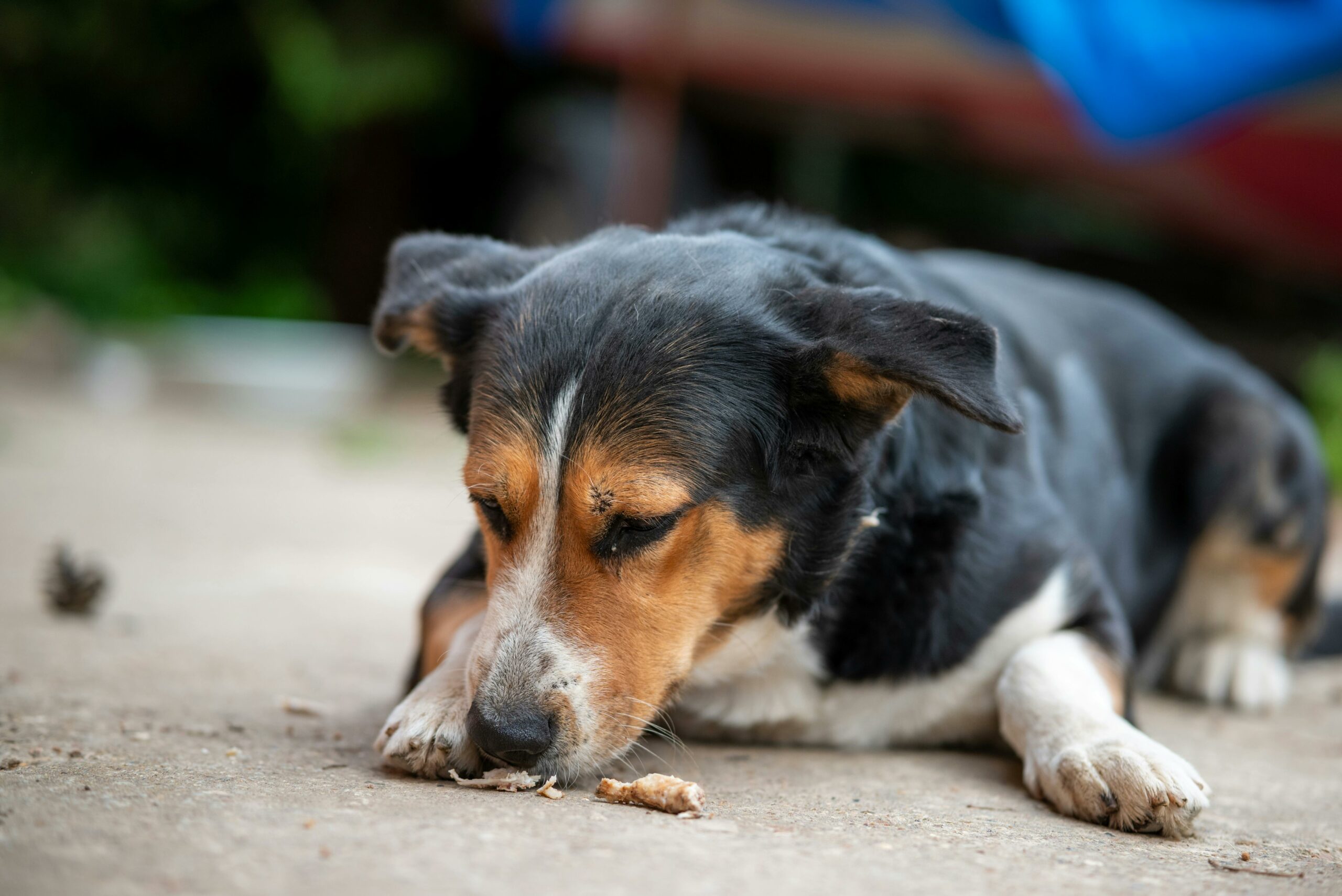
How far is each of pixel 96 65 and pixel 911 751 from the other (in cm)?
1262

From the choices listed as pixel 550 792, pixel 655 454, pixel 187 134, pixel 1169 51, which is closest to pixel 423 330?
pixel 655 454

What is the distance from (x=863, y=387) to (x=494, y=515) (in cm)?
86

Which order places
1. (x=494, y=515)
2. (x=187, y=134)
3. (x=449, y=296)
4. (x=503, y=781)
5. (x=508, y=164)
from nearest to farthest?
(x=503, y=781) → (x=494, y=515) → (x=449, y=296) → (x=508, y=164) → (x=187, y=134)

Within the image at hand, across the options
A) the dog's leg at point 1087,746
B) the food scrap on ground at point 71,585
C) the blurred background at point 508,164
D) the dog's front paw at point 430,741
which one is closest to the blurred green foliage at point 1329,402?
the blurred background at point 508,164

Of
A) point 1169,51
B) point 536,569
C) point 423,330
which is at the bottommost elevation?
point 536,569

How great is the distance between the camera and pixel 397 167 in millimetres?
13359

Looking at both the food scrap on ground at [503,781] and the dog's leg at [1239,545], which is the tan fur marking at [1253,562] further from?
the food scrap on ground at [503,781]

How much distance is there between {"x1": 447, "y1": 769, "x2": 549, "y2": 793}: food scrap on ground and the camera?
8.02 feet

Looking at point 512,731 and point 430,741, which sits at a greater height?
point 512,731

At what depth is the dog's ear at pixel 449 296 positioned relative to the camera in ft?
9.89

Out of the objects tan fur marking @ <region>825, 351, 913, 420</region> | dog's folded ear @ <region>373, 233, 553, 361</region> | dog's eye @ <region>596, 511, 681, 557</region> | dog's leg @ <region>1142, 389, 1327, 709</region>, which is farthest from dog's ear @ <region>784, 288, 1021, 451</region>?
dog's leg @ <region>1142, 389, 1327, 709</region>

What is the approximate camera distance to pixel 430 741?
2547mm

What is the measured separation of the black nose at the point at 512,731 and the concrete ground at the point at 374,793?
0.31 feet

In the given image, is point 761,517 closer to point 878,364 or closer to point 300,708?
point 878,364
